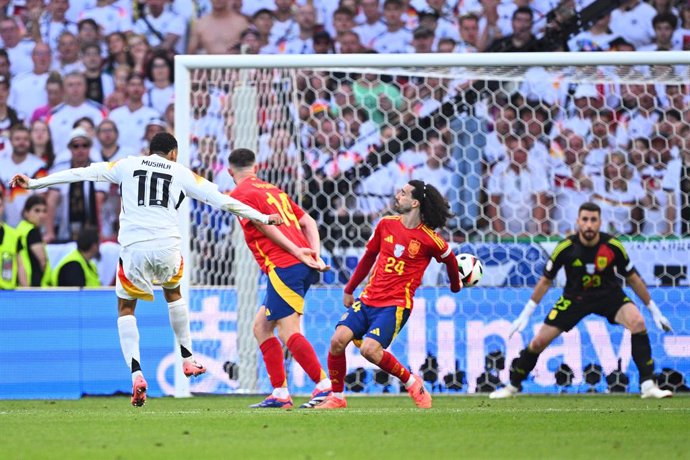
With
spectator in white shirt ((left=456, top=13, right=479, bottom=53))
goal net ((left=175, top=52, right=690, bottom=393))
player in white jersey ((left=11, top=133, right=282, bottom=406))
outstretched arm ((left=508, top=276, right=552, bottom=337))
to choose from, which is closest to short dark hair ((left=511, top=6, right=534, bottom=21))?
spectator in white shirt ((left=456, top=13, right=479, bottom=53))

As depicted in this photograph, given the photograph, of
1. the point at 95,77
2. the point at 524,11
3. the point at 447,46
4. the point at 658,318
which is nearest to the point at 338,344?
the point at 658,318

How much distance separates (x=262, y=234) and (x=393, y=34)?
22.9 feet

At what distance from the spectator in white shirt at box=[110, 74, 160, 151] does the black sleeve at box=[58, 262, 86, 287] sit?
8.87ft

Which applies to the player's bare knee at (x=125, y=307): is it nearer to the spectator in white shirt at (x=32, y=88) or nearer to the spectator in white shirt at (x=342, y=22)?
the spectator in white shirt at (x=342, y=22)

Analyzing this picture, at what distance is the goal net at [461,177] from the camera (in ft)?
39.5

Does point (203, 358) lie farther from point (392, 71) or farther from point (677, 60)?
point (677, 60)

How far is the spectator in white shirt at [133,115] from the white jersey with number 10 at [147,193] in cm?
689

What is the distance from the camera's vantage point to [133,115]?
15.9 metres

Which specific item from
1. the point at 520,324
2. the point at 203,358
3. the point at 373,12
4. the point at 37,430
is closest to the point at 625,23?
the point at 373,12

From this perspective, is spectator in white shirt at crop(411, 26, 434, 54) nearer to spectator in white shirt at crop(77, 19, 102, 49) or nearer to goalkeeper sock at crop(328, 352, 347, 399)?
spectator in white shirt at crop(77, 19, 102, 49)

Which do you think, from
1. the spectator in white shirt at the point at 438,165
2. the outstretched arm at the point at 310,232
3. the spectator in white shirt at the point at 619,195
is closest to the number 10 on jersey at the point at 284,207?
the outstretched arm at the point at 310,232

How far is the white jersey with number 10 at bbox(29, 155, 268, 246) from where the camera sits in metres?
8.81

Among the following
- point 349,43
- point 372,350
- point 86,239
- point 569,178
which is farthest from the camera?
point 349,43

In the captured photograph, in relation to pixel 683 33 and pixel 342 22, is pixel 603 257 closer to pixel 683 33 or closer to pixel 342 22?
pixel 683 33
